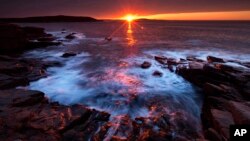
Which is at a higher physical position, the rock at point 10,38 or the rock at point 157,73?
the rock at point 10,38

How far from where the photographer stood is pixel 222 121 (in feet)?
26.5

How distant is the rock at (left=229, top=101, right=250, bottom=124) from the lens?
7.75 m

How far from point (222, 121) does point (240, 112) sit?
3.57ft

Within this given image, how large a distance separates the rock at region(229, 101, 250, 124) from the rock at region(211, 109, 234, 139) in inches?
9.2

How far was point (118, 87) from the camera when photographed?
50.0 ft

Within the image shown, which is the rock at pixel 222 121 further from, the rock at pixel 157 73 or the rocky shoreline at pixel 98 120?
the rock at pixel 157 73

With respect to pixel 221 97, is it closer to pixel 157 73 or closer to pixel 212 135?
pixel 212 135

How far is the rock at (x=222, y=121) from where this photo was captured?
7531 mm

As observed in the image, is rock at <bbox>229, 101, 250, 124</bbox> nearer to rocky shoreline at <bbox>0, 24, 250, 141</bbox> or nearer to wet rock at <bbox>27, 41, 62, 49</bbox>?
rocky shoreline at <bbox>0, 24, 250, 141</bbox>

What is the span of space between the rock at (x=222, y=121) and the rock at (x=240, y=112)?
0.77 feet

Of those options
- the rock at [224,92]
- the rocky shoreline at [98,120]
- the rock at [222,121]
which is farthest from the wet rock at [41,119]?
the rock at [224,92]

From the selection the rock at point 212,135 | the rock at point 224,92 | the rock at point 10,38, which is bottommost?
the rock at point 212,135

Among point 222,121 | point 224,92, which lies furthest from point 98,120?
point 224,92

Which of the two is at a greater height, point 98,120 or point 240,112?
point 240,112
